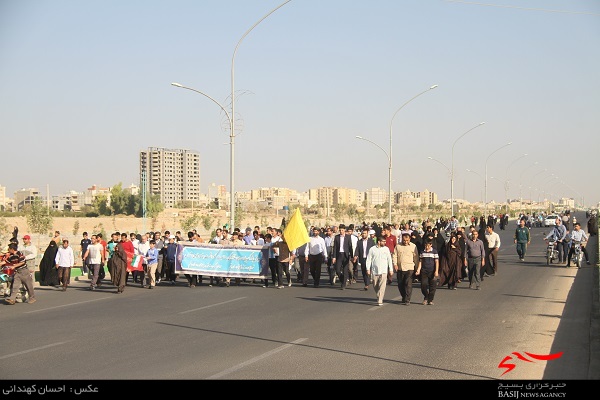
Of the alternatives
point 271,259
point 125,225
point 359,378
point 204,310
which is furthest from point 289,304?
point 125,225

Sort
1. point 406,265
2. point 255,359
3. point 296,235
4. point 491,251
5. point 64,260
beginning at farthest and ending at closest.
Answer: point 491,251, point 296,235, point 64,260, point 406,265, point 255,359

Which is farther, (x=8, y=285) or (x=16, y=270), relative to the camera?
(x=8, y=285)

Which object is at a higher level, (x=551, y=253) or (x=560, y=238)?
(x=560, y=238)

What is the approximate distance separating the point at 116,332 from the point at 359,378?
569 cm

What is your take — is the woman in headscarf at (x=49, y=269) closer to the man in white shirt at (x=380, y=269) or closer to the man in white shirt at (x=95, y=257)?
the man in white shirt at (x=95, y=257)

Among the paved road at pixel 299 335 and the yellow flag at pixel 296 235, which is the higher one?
the yellow flag at pixel 296 235

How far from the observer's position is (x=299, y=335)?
1263cm

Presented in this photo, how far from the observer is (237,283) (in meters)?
23.8

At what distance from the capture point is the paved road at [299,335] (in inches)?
379

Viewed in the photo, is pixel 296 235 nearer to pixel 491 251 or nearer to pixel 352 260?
pixel 352 260

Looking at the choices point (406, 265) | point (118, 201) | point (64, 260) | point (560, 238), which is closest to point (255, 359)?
point (406, 265)

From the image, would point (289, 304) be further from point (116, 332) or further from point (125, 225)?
point (125, 225)

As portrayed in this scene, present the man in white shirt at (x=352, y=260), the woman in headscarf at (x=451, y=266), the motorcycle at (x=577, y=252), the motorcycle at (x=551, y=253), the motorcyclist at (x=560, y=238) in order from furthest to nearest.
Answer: the motorcycle at (x=551, y=253), the motorcyclist at (x=560, y=238), the motorcycle at (x=577, y=252), the man in white shirt at (x=352, y=260), the woman in headscarf at (x=451, y=266)

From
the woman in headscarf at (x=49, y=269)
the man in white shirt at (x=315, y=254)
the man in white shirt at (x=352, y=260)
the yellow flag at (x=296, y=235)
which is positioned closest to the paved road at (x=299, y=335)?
the man in white shirt at (x=315, y=254)
